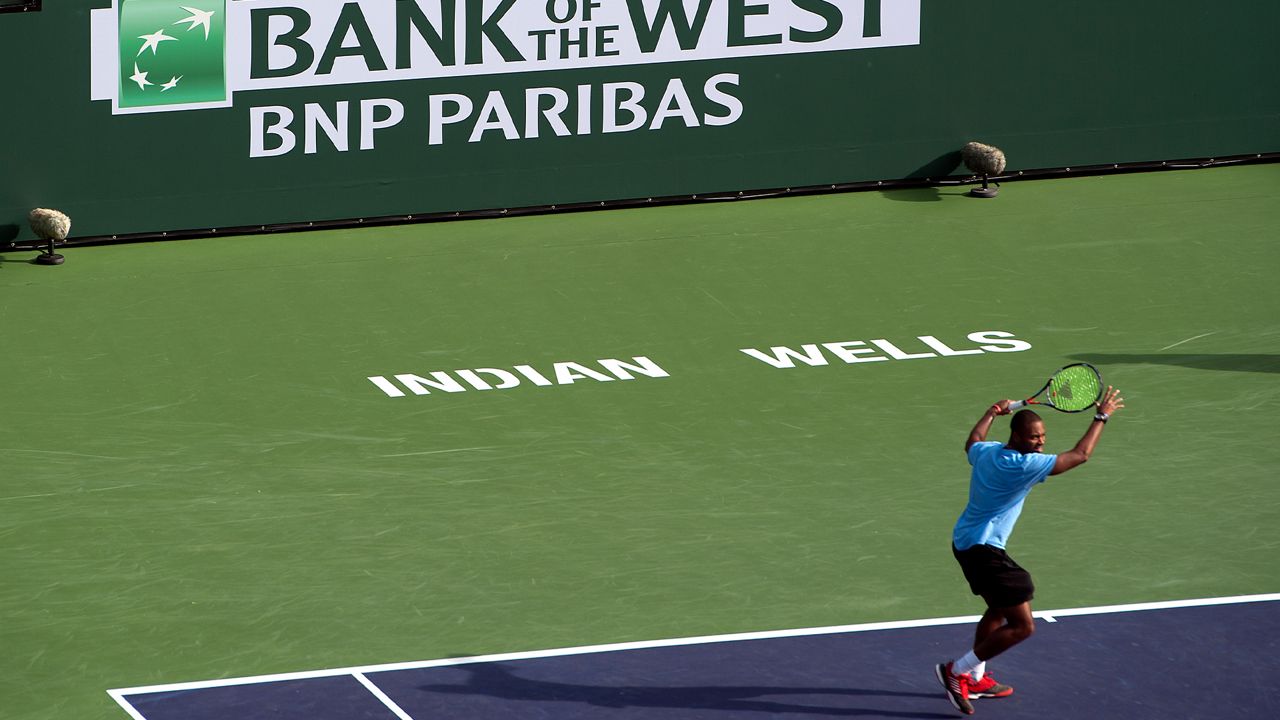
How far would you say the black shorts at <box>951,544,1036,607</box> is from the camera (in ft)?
43.6

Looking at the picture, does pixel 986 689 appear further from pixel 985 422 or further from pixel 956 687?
pixel 985 422

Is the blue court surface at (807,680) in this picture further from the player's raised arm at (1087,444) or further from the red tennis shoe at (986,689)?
the player's raised arm at (1087,444)

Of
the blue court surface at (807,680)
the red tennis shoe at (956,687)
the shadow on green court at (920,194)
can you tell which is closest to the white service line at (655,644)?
the blue court surface at (807,680)

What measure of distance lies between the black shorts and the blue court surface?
718 mm

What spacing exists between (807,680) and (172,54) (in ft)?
38.2

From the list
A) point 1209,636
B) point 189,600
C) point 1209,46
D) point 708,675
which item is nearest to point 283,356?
point 189,600

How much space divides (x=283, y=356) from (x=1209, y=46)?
10931 millimetres

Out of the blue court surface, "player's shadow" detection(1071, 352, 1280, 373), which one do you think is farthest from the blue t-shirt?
"player's shadow" detection(1071, 352, 1280, 373)

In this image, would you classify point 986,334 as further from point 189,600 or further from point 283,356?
point 189,600

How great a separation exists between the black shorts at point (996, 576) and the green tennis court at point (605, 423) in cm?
164

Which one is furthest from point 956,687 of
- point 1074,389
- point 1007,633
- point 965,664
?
point 1074,389

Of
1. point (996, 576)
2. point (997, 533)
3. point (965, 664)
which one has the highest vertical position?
point (997, 533)

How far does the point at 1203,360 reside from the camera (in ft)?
65.8

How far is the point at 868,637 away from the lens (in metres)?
14.6
